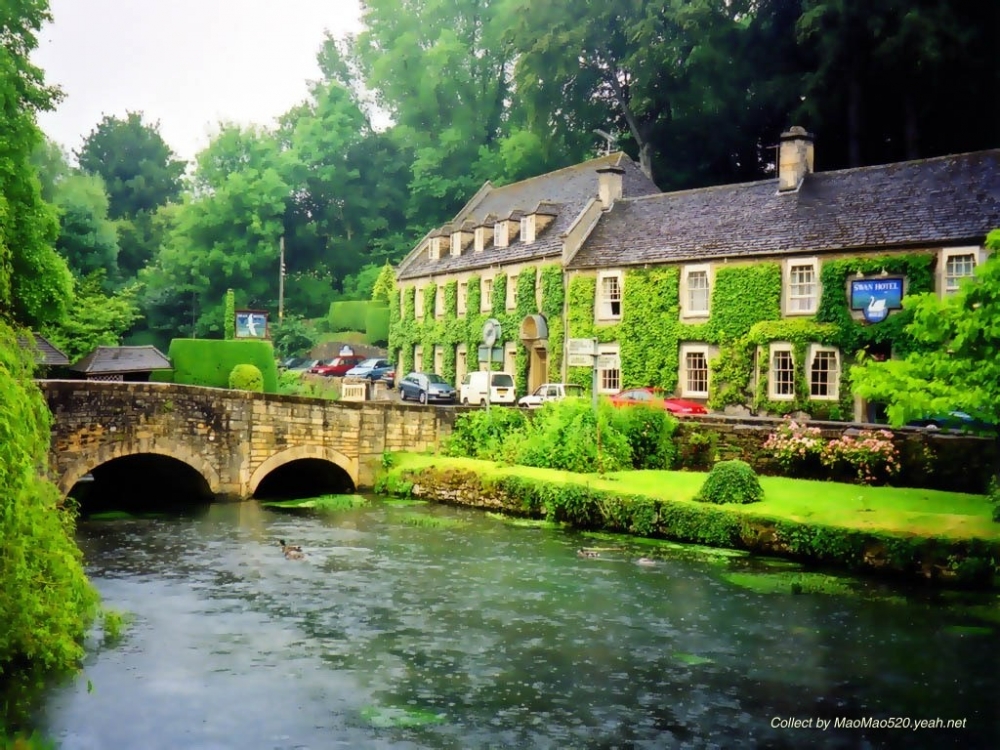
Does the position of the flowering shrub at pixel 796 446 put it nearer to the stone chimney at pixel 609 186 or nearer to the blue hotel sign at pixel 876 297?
the blue hotel sign at pixel 876 297

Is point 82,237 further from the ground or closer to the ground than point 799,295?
further from the ground

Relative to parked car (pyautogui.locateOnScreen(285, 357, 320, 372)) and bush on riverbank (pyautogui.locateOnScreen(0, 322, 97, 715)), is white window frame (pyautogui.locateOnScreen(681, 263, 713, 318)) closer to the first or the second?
bush on riverbank (pyautogui.locateOnScreen(0, 322, 97, 715))

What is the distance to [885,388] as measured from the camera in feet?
75.7

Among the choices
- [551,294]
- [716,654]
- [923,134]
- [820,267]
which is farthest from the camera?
[923,134]

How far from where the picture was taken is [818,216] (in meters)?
38.6

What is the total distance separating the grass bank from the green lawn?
24mm

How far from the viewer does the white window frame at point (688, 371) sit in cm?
4069

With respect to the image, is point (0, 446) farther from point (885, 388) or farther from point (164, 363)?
point (164, 363)

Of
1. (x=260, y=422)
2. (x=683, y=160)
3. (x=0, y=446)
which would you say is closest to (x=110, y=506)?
(x=260, y=422)

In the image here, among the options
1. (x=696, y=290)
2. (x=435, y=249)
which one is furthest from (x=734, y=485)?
(x=435, y=249)

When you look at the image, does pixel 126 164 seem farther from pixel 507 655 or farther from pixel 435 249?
pixel 507 655

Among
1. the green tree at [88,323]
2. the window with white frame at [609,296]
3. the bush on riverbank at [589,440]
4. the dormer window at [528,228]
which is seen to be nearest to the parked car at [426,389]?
the dormer window at [528,228]

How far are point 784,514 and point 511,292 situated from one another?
2728cm

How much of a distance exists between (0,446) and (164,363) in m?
34.6
